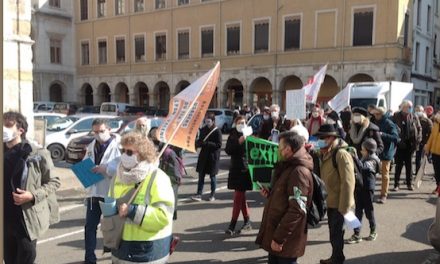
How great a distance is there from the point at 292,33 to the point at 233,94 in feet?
23.2

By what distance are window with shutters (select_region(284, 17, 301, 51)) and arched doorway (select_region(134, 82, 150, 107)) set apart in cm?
1470

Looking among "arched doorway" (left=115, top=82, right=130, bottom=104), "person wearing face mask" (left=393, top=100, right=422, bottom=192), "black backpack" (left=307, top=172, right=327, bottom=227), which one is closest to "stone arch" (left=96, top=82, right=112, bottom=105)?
"arched doorway" (left=115, top=82, right=130, bottom=104)

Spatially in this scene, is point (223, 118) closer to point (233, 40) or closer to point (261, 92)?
point (261, 92)

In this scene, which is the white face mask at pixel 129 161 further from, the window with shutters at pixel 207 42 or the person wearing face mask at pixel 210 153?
the window with shutters at pixel 207 42

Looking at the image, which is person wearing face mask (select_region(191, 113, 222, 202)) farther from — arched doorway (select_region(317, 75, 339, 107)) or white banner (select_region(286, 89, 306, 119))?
arched doorway (select_region(317, 75, 339, 107))

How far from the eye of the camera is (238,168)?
6395mm

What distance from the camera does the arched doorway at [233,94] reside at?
33031 mm

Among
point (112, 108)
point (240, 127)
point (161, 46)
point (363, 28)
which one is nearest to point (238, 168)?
point (240, 127)

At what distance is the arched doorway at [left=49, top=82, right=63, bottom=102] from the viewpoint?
4147cm

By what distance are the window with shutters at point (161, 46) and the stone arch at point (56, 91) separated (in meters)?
11.9

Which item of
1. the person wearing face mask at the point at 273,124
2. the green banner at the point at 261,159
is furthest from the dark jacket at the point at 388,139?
the green banner at the point at 261,159

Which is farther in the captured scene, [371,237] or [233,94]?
[233,94]

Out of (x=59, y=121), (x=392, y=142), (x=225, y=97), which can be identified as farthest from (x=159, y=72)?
(x=392, y=142)

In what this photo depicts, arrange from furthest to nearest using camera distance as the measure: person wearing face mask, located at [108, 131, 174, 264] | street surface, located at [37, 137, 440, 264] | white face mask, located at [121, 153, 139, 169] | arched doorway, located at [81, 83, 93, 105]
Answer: arched doorway, located at [81, 83, 93, 105] → street surface, located at [37, 137, 440, 264] → white face mask, located at [121, 153, 139, 169] → person wearing face mask, located at [108, 131, 174, 264]
